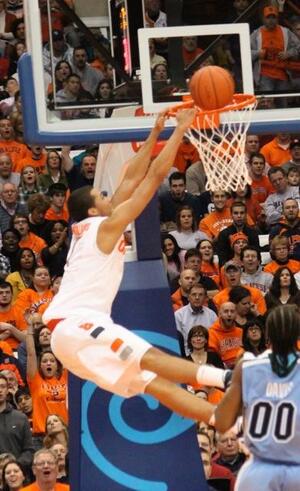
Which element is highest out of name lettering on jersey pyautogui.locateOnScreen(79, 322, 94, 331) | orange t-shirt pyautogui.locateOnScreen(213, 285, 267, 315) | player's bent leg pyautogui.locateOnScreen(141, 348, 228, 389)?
name lettering on jersey pyautogui.locateOnScreen(79, 322, 94, 331)

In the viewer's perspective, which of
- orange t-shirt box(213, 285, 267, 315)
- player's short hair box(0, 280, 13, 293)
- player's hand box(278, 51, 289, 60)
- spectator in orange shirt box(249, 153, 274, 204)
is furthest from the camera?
spectator in orange shirt box(249, 153, 274, 204)

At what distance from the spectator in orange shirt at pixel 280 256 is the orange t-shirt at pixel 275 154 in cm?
196

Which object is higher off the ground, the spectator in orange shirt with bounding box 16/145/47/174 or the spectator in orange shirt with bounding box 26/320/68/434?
the spectator in orange shirt with bounding box 16/145/47/174

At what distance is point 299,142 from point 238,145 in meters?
6.60

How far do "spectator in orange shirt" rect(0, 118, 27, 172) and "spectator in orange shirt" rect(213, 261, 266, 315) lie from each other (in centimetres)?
317

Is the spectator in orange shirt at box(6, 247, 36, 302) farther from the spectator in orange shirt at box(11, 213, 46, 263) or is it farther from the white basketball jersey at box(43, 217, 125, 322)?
the white basketball jersey at box(43, 217, 125, 322)

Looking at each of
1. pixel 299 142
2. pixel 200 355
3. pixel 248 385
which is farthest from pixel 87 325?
pixel 299 142

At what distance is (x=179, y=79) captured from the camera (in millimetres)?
10250

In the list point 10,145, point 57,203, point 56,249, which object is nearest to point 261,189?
point 57,203

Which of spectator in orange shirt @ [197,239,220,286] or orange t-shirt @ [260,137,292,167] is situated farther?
orange t-shirt @ [260,137,292,167]

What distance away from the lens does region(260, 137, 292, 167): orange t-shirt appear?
52.6 ft

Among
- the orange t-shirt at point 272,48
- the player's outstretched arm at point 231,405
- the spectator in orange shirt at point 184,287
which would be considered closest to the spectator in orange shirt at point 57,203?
the spectator in orange shirt at point 184,287

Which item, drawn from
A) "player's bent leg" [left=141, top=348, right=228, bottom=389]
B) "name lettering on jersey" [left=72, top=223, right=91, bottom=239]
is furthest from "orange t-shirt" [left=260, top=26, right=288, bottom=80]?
"player's bent leg" [left=141, top=348, right=228, bottom=389]

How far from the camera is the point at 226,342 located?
13.1m
